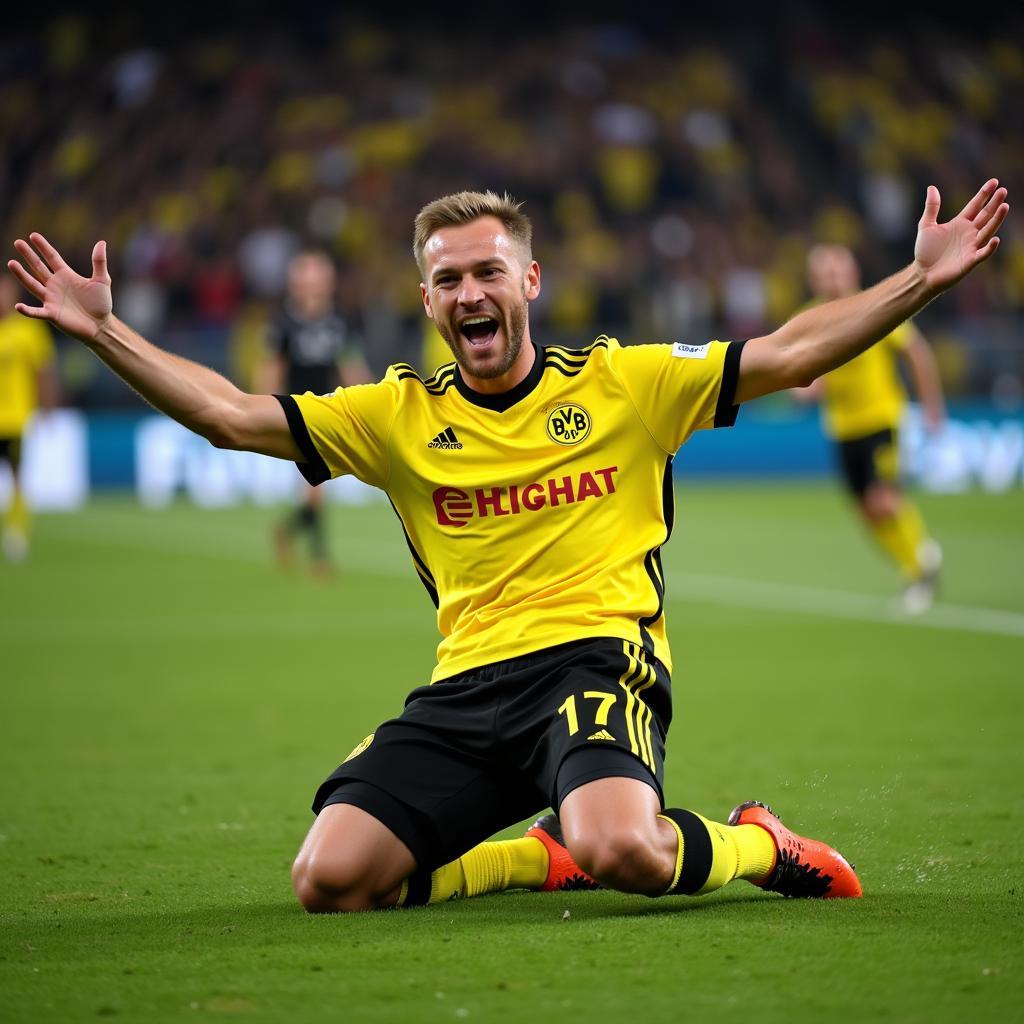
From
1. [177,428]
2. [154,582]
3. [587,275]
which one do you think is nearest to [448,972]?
[154,582]

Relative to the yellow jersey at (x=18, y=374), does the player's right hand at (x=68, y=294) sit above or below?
below

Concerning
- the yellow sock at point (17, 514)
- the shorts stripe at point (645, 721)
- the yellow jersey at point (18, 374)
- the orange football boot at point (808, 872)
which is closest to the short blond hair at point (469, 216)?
the shorts stripe at point (645, 721)

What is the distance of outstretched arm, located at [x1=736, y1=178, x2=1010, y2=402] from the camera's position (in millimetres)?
4289

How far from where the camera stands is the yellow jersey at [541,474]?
4.57 metres

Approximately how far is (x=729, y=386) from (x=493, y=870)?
143cm

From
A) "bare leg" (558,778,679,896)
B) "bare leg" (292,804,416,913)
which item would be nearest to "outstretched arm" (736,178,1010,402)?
"bare leg" (558,778,679,896)

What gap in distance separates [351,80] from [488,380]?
1031 inches

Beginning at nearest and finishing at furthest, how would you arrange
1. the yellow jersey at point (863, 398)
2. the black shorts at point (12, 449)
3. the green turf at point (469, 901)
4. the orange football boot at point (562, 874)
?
1. the green turf at point (469, 901)
2. the orange football boot at point (562, 874)
3. the yellow jersey at point (863, 398)
4. the black shorts at point (12, 449)

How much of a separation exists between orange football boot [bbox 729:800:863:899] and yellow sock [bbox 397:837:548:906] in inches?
24.9

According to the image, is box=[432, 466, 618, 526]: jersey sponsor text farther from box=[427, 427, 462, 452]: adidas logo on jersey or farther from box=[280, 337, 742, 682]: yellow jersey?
box=[427, 427, 462, 452]: adidas logo on jersey

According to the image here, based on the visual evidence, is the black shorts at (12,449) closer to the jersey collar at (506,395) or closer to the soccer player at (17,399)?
the soccer player at (17,399)

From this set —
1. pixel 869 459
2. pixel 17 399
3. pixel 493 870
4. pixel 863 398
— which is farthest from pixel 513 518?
pixel 17 399

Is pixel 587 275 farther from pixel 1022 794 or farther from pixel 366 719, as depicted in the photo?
pixel 1022 794

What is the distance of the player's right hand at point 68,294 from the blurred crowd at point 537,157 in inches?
756
